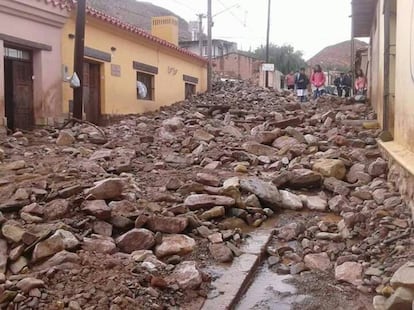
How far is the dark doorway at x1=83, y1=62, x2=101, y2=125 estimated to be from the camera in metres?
12.7

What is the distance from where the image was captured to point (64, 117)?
11.4 metres

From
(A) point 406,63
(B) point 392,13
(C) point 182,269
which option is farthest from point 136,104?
(C) point 182,269

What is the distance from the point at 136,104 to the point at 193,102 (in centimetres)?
339

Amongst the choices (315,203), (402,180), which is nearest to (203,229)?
(315,203)

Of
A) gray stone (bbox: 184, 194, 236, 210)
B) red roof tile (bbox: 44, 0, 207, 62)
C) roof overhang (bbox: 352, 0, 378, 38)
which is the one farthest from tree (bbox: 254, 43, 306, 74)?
gray stone (bbox: 184, 194, 236, 210)

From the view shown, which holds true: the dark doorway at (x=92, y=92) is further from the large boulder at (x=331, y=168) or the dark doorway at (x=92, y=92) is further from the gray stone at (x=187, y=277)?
the gray stone at (x=187, y=277)

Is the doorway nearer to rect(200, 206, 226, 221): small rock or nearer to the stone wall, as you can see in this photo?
rect(200, 206, 226, 221): small rock

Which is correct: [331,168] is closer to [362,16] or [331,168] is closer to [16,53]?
[16,53]

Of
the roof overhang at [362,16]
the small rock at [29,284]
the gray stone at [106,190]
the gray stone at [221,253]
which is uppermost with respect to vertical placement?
the roof overhang at [362,16]

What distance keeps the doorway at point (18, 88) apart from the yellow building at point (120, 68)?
91 cm

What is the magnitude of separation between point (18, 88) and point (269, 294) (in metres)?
8.49

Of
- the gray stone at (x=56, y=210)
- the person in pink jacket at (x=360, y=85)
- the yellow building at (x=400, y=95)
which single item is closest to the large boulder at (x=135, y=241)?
the gray stone at (x=56, y=210)

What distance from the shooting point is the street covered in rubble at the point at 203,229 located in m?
3.50

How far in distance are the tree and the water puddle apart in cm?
3613
